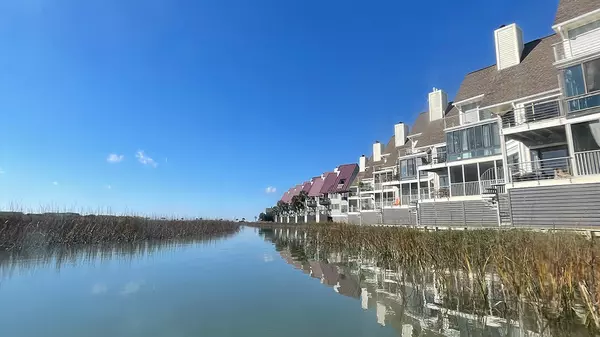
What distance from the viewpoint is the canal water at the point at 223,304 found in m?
5.64

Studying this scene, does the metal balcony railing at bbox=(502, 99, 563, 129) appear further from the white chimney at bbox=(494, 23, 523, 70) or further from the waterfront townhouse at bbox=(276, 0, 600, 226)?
the white chimney at bbox=(494, 23, 523, 70)

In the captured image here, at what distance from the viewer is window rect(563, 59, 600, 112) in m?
12.2

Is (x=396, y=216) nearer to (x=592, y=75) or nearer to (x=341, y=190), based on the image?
(x=592, y=75)

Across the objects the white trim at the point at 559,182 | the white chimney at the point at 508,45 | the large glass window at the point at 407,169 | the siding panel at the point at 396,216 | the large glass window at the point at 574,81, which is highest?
the white chimney at the point at 508,45

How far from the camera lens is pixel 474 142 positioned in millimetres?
20047

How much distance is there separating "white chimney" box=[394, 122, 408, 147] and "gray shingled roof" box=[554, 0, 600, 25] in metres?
21.7

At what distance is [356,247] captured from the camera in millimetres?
16297

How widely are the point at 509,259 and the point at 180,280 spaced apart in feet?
31.3

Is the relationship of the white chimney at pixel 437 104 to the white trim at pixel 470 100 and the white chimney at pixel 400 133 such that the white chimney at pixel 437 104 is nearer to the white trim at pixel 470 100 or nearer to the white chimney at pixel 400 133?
the white trim at pixel 470 100

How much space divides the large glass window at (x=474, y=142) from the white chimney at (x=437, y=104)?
7.49 metres

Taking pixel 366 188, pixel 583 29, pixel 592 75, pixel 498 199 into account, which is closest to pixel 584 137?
pixel 592 75

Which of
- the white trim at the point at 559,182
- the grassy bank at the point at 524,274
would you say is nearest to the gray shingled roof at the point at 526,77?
the white trim at the point at 559,182

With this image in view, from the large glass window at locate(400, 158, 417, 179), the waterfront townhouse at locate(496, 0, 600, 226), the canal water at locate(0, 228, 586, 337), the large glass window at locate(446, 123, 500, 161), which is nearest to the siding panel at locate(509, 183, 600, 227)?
the waterfront townhouse at locate(496, 0, 600, 226)

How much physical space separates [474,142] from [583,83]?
7735 millimetres
